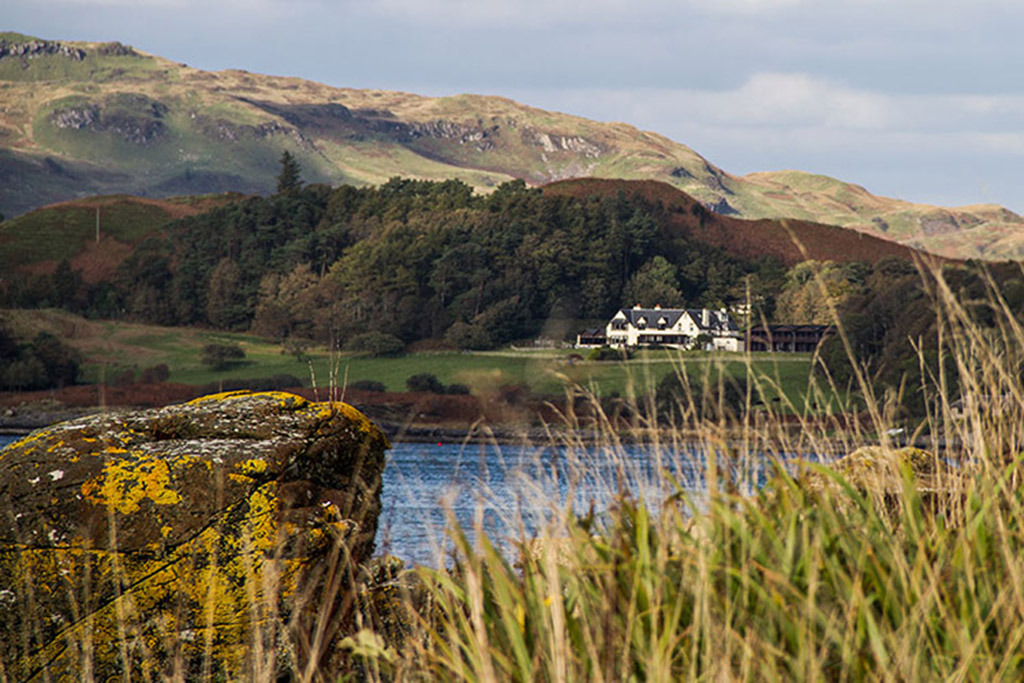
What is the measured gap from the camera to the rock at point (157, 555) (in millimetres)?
5391

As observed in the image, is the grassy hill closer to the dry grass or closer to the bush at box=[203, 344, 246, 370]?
the bush at box=[203, 344, 246, 370]

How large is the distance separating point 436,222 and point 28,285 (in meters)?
49.8

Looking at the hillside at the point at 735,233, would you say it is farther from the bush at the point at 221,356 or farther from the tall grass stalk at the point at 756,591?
the tall grass stalk at the point at 756,591

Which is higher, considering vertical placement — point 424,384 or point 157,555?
point 157,555

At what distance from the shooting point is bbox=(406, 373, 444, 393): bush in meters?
113

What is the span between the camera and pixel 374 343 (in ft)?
413

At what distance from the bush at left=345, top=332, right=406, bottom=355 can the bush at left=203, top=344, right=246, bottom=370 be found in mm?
11433

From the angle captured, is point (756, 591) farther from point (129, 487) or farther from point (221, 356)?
point (221, 356)

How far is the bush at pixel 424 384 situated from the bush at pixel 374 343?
12448mm

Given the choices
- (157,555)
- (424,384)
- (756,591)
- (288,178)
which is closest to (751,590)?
(756,591)

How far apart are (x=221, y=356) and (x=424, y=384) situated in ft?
76.8

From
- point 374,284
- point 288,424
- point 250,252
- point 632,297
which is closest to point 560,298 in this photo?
point 632,297

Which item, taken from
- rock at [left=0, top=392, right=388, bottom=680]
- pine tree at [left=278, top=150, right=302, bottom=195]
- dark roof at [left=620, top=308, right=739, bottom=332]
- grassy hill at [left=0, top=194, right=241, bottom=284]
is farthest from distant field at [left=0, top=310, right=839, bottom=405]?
rock at [left=0, top=392, right=388, bottom=680]

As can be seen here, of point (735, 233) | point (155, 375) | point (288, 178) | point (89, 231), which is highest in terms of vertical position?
point (288, 178)
